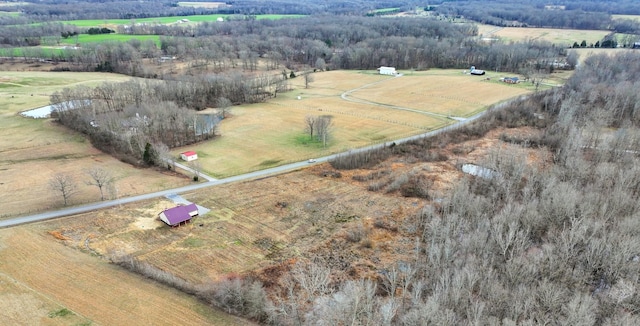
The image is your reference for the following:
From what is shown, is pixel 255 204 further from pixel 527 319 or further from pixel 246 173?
A: pixel 527 319

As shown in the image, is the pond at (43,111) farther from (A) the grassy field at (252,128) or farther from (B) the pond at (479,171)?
(B) the pond at (479,171)

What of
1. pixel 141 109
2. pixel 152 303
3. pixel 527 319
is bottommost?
pixel 152 303

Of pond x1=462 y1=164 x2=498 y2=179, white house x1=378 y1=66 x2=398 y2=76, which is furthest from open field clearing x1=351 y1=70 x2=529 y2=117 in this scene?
pond x1=462 y1=164 x2=498 y2=179

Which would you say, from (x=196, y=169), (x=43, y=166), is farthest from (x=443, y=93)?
(x=43, y=166)

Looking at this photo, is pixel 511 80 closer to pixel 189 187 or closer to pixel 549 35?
pixel 549 35

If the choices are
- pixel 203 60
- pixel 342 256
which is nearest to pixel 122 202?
pixel 342 256

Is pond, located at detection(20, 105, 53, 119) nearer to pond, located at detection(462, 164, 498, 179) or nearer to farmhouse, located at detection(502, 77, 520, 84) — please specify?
pond, located at detection(462, 164, 498, 179)

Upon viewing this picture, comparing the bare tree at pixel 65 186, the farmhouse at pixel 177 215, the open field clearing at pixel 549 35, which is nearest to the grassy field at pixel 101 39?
the bare tree at pixel 65 186
